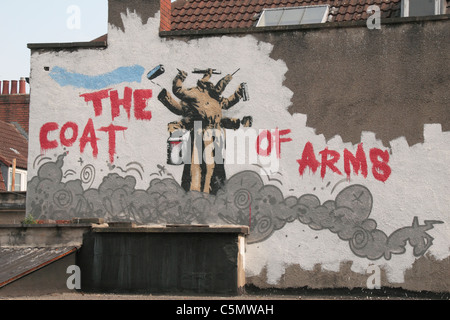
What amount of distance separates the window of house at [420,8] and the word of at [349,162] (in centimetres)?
358

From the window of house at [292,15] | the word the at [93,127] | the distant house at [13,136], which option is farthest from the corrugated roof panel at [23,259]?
the distant house at [13,136]

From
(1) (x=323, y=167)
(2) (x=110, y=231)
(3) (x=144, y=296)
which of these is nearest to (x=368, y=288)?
(1) (x=323, y=167)

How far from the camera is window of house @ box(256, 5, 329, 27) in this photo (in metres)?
16.0

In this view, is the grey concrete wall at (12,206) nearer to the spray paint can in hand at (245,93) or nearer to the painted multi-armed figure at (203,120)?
the painted multi-armed figure at (203,120)

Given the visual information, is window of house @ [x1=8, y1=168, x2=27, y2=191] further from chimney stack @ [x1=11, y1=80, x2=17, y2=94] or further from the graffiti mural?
the graffiti mural

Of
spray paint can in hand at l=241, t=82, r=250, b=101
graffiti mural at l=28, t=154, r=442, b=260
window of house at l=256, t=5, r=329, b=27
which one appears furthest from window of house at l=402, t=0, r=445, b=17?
graffiti mural at l=28, t=154, r=442, b=260

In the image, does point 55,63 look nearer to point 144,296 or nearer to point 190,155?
point 190,155

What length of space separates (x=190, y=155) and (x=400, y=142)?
13.5 feet

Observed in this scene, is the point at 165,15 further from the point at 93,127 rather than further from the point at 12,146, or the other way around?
the point at 12,146

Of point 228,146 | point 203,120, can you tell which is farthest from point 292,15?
point 228,146

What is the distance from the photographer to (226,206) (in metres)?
13.8

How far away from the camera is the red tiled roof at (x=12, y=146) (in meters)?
→ 29.1

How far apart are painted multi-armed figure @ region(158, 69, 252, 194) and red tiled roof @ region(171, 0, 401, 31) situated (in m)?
2.37

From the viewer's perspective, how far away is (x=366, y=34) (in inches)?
531
